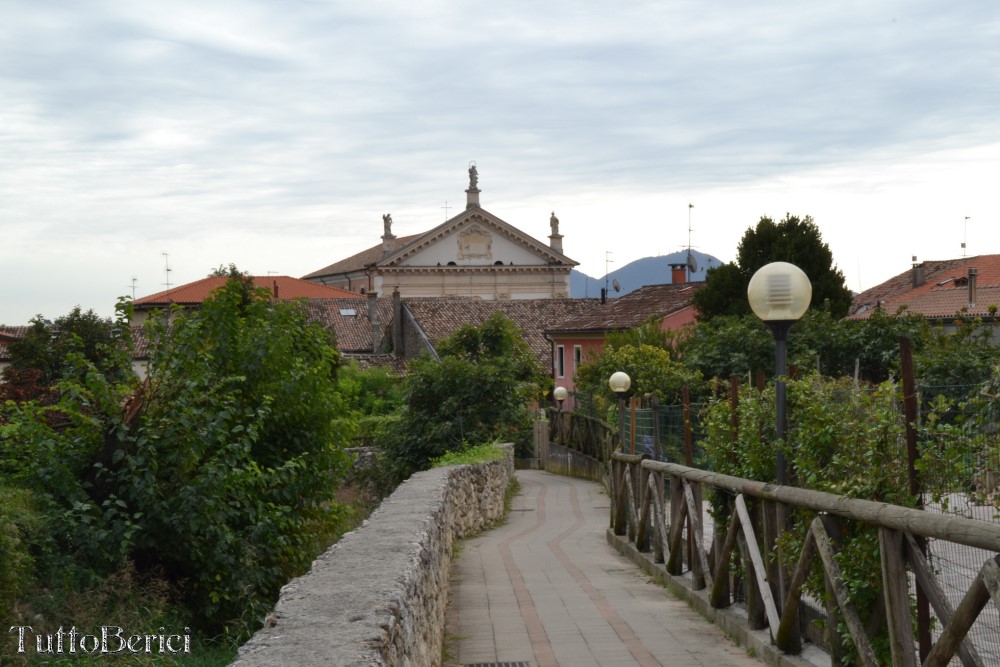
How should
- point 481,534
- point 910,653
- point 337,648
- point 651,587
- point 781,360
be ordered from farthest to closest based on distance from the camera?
point 481,534
point 651,587
point 781,360
point 910,653
point 337,648

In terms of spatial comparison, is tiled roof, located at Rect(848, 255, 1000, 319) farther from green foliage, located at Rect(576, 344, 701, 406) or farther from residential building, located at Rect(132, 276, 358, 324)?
residential building, located at Rect(132, 276, 358, 324)

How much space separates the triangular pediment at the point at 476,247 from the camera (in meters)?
83.4

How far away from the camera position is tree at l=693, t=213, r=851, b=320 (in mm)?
45219

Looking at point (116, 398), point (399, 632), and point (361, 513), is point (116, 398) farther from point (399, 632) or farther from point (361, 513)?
point (361, 513)

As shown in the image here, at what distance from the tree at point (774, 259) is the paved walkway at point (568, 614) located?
31473 millimetres

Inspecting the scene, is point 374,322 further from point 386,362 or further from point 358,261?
point 358,261

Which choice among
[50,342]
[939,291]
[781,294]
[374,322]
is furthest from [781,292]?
[374,322]

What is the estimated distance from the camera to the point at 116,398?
1225 cm

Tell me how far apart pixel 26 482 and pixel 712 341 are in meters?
22.7

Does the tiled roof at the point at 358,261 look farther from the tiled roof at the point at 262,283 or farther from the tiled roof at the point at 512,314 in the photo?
the tiled roof at the point at 512,314

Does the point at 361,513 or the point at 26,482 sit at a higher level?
the point at 26,482

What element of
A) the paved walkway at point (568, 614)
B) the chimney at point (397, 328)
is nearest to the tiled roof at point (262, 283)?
the chimney at point (397, 328)

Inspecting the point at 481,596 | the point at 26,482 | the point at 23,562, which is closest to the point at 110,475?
the point at 26,482

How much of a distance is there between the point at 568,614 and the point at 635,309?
1721 inches
